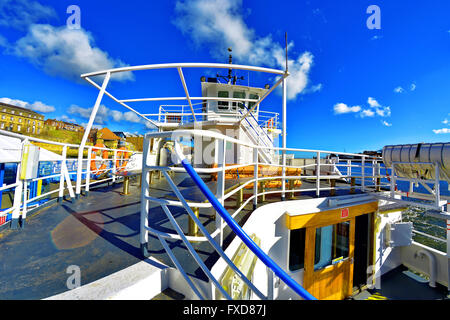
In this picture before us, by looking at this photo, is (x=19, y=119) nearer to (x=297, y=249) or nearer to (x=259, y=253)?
(x=297, y=249)

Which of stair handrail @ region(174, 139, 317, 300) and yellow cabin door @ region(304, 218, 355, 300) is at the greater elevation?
stair handrail @ region(174, 139, 317, 300)

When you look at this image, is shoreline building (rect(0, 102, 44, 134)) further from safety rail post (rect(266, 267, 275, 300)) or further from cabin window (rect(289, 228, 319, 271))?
safety rail post (rect(266, 267, 275, 300))

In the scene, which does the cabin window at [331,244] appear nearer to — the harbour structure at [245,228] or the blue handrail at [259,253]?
the harbour structure at [245,228]

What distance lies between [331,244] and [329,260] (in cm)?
35

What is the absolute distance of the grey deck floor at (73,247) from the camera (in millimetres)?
1529

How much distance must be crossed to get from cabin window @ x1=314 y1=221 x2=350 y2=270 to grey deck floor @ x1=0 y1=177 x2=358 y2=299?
1829mm

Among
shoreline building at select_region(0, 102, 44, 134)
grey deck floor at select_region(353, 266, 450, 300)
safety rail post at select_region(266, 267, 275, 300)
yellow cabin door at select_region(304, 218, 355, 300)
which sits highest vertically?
shoreline building at select_region(0, 102, 44, 134)

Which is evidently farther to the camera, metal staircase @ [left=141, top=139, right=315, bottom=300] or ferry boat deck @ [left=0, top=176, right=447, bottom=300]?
ferry boat deck @ [left=0, top=176, right=447, bottom=300]

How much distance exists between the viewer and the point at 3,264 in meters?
1.74


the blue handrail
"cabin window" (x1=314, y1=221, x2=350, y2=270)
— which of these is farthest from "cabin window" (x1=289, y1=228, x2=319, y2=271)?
the blue handrail

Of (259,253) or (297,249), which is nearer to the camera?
(259,253)

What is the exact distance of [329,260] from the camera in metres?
3.84

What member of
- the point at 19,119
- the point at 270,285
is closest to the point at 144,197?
the point at 270,285

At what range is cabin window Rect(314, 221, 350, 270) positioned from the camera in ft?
12.0
